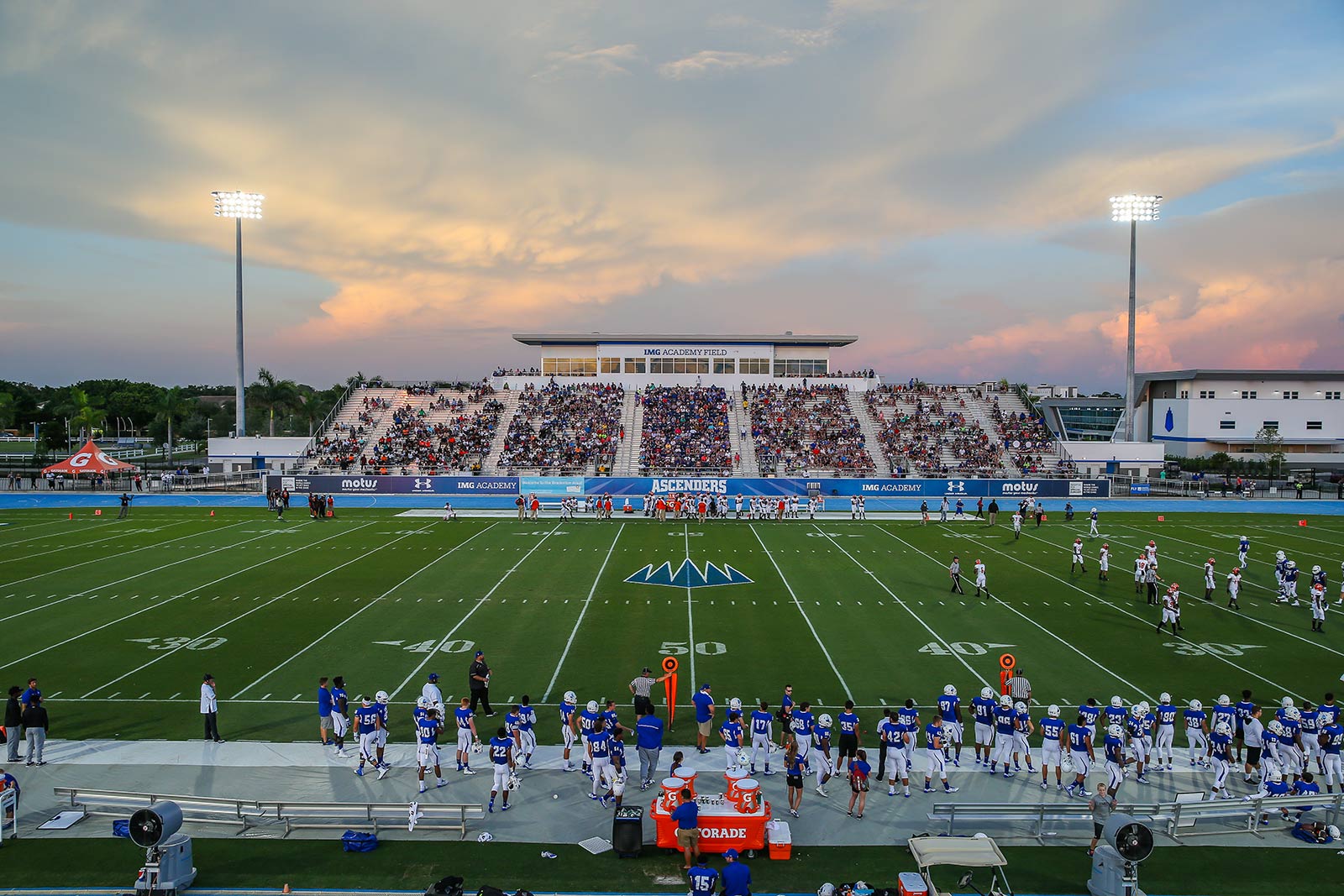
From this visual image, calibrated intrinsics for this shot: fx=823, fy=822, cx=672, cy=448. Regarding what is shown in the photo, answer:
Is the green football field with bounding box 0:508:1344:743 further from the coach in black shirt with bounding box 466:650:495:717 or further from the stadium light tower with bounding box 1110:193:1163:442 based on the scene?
the stadium light tower with bounding box 1110:193:1163:442

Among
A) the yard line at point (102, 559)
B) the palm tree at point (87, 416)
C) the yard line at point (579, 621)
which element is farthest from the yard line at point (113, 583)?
the palm tree at point (87, 416)

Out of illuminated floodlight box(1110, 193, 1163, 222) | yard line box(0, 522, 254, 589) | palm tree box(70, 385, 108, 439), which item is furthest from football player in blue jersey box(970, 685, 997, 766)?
palm tree box(70, 385, 108, 439)

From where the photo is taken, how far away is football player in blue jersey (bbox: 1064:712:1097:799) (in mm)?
11391

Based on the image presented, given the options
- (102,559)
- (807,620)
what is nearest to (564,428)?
(102,559)

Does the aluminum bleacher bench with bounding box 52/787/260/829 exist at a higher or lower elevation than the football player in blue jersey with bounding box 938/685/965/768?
lower

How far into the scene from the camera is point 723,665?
16.9 metres

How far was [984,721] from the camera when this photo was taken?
1245 cm

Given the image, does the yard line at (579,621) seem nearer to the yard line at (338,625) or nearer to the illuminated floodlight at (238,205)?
the yard line at (338,625)

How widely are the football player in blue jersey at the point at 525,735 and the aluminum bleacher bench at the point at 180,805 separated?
3.42m

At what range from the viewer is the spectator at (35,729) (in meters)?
12.1

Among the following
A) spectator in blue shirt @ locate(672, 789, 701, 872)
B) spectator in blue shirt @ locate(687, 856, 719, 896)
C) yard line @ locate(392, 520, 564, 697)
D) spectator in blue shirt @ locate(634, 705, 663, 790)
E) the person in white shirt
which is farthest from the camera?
yard line @ locate(392, 520, 564, 697)

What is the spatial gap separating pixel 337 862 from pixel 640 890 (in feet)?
11.7

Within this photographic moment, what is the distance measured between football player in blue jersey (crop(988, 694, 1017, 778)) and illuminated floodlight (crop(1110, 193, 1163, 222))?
50962 mm

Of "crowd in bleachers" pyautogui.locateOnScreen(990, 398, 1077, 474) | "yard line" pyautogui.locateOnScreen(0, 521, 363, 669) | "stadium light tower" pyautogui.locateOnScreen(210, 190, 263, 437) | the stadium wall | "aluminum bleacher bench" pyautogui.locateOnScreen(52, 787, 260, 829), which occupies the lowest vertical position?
"aluminum bleacher bench" pyautogui.locateOnScreen(52, 787, 260, 829)
